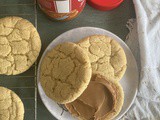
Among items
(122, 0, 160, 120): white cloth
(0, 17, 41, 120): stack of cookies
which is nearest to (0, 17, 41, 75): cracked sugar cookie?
(0, 17, 41, 120): stack of cookies

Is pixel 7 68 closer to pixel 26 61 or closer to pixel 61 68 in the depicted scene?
pixel 26 61

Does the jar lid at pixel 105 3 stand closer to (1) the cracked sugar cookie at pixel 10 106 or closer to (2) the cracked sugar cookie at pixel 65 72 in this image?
(2) the cracked sugar cookie at pixel 65 72

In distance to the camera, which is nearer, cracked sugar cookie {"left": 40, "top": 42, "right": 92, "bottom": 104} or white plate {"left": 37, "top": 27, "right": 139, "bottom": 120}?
cracked sugar cookie {"left": 40, "top": 42, "right": 92, "bottom": 104}

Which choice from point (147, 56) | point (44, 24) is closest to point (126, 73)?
point (147, 56)

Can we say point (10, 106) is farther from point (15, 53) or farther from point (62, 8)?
point (62, 8)

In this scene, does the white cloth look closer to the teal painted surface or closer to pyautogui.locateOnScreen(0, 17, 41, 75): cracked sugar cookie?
the teal painted surface

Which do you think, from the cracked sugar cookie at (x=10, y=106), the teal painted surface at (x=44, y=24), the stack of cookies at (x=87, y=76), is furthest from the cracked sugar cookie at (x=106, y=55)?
the cracked sugar cookie at (x=10, y=106)

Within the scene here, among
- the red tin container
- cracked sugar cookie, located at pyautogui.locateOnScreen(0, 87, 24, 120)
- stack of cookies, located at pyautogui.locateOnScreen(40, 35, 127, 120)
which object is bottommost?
cracked sugar cookie, located at pyautogui.locateOnScreen(0, 87, 24, 120)
